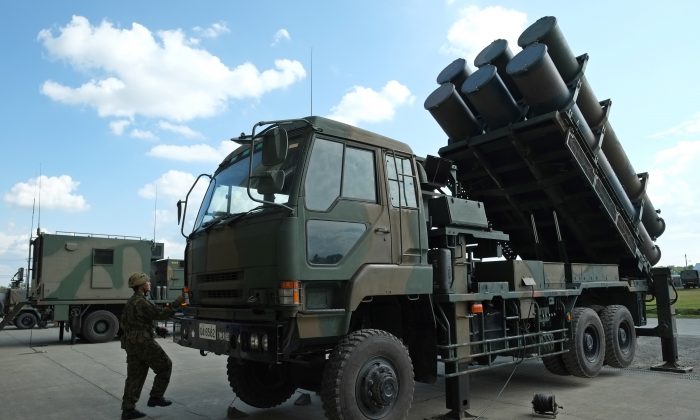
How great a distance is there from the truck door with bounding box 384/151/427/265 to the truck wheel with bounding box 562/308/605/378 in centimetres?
293

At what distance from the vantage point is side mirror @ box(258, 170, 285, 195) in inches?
157

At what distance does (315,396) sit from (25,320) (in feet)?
47.2

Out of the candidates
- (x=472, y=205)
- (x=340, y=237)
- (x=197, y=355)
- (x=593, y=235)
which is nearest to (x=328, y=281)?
(x=340, y=237)

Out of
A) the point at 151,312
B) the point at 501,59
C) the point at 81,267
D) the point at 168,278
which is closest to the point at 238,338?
the point at 151,312

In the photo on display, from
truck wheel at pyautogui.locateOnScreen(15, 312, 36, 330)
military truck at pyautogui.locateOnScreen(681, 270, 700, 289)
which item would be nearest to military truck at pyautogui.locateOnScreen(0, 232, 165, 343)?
truck wheel at pyautogui.locateOnScreen(15, 312, 36, 330)

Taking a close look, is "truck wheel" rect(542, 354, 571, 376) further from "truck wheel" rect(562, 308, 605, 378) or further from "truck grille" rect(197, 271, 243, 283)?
"truck grille" rect(197, 271, 243, 283)

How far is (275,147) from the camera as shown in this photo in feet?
12.7

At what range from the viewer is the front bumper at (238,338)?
398 centimetres

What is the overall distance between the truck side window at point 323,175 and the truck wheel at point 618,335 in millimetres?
4986

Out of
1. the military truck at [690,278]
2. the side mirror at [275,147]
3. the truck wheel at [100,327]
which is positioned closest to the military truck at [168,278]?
the truck wheel at [100,327]

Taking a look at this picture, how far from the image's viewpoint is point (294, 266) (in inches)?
154

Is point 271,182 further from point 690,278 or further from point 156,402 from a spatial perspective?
point 690,278

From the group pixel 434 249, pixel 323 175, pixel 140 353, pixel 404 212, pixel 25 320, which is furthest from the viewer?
pixel 25 320

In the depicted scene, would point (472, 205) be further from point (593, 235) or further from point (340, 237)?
point (593, 235)
